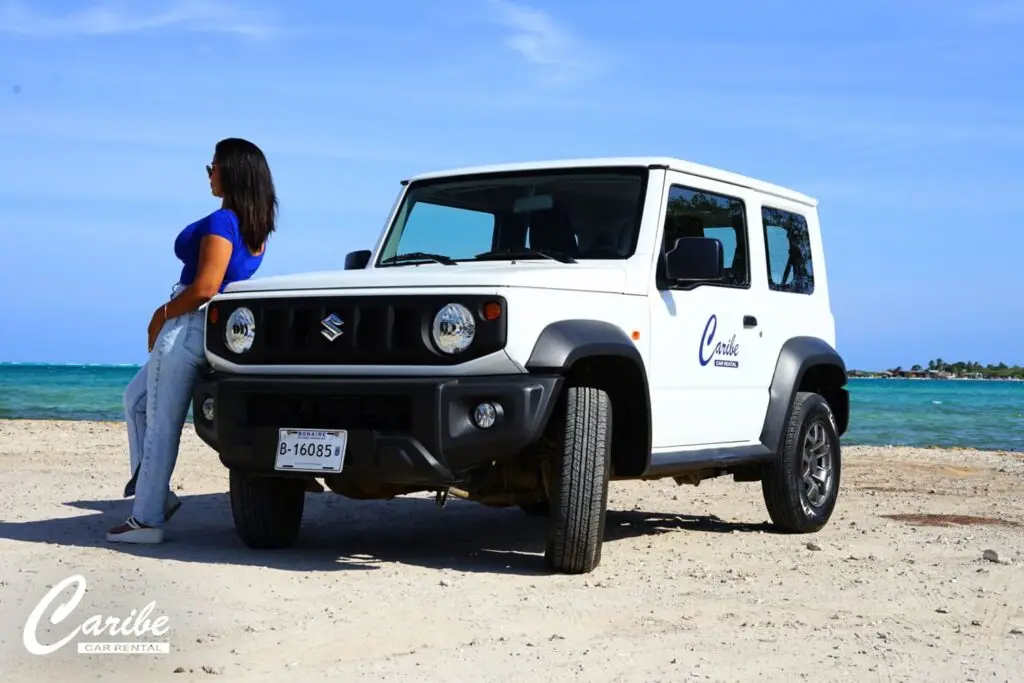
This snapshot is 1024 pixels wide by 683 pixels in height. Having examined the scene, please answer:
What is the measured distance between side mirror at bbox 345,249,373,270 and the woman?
62 centimetres

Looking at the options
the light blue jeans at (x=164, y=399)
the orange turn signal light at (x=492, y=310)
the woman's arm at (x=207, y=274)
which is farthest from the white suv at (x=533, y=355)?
the light blue jeans at (x=164, y=399)

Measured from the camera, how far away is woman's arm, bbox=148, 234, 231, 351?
20.8 feet

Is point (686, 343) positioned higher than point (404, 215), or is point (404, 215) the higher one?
point (404, 215)

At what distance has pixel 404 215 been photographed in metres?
7.16

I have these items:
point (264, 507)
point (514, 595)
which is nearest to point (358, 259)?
point (264, 507)

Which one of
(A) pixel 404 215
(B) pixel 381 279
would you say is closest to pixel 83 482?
(A) pixel 404 215

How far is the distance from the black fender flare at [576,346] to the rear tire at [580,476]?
199mm

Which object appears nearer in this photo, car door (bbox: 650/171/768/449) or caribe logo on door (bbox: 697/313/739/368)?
car door (bbox: 650/171/768/449)

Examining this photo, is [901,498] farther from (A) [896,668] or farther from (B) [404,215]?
(A) [896,668]

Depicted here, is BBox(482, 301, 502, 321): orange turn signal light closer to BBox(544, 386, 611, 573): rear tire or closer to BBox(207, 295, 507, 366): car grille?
BBox(207, 295, 507, 366): car grille

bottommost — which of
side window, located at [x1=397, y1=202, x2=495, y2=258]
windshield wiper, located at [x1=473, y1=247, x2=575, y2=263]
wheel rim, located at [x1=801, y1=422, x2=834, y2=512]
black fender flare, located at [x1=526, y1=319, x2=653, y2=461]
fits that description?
wheel rim, located at [x1=801, y1=422, x2=834, y2=512]

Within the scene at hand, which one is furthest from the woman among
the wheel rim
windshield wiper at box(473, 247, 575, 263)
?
the wheel rim

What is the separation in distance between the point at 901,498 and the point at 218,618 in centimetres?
647

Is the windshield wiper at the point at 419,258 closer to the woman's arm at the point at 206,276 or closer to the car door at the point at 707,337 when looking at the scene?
the woman's arm at the point at 206,276
